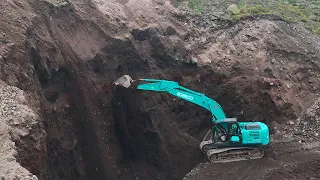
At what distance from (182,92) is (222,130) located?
2101 mm

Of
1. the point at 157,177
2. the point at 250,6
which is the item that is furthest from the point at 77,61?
the point at 250,6

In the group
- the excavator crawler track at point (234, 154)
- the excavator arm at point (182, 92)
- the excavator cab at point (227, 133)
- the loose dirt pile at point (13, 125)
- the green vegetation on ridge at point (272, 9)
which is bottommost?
the excavator crawler track at point (234, 154)

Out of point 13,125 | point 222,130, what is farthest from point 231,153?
point 13,125

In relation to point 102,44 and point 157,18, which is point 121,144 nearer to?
point 102,44

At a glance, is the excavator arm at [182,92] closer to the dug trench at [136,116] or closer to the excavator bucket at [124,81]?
the excavator bucket at [124,81]

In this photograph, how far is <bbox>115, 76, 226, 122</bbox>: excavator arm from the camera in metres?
16.4

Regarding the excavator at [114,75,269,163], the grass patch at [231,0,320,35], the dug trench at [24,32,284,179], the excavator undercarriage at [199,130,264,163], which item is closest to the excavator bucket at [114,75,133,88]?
the excavator at [114,75,269,163]

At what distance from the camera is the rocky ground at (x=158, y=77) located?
619 inches

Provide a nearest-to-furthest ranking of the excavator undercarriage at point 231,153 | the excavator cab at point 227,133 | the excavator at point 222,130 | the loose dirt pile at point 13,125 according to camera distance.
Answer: the loose dirt pile at point 13,125
the excavator at point 222,130
the excavator cab at point 227,133
the excavator undercarriage at point 231,153

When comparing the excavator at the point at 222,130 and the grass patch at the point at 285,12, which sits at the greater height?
the grass patch at the point at 285,12

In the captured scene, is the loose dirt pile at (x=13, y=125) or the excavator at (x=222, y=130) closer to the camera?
the loose dirt pile at (x=13, y=125)

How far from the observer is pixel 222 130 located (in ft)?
54.7

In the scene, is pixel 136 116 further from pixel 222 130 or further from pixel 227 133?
pixel 227 133

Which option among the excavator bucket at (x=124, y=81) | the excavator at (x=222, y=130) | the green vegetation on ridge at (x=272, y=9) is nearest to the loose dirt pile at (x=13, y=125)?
the excavator bucket at (x=124, y=81)
